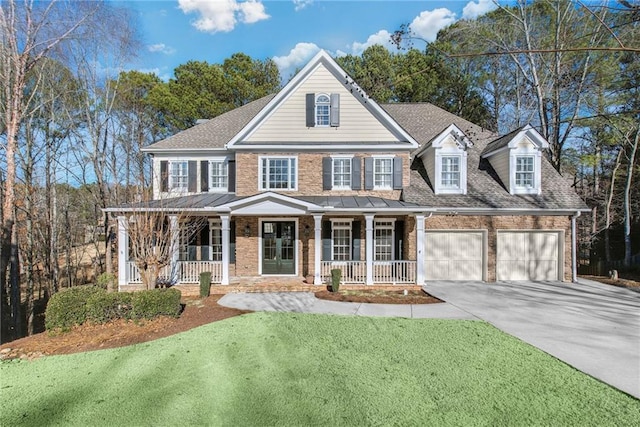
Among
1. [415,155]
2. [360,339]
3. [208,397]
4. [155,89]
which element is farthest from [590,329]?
[155,89]

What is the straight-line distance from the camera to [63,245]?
1881 cm

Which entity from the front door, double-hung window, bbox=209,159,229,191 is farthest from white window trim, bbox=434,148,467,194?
double-hung window, bbox=209,159,229,191

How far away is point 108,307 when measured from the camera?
7.29 metres

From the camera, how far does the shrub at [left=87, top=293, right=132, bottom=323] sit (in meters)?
7.20

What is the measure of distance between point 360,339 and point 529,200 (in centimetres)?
1075

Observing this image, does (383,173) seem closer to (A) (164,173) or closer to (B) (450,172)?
(B) (450,172)

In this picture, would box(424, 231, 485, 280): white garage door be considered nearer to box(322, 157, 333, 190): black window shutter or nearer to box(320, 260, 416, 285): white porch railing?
box(320, 260, 416, 285): white porch railing

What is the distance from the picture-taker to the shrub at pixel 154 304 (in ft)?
24.3

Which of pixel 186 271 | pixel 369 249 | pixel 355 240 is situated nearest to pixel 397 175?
pixel 355 240

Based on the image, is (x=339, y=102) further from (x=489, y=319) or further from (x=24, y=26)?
(x=24, y=26)

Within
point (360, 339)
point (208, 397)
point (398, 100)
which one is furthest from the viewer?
point (398, 100)

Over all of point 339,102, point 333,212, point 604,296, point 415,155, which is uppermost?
point 339,102

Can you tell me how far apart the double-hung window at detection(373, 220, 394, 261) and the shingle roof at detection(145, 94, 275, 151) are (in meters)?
7.96

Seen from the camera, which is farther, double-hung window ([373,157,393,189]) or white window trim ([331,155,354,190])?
double-hung window ([373,157,393,189])
